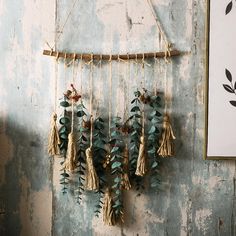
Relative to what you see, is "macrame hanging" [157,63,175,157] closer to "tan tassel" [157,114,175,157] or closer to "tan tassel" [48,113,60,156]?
"tan tassel" [157,114,175,157]

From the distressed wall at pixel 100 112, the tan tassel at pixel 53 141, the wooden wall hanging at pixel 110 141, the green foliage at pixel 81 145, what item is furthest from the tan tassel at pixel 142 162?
the tan tassel at pixel 53 141

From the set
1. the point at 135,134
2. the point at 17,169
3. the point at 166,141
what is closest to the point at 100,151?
the point at 135,134

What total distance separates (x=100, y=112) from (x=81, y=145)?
164 mm

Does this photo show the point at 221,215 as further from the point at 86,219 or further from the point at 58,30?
the point at 58,30

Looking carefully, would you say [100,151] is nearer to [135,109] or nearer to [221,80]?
[135,109]

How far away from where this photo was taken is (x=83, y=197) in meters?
1.61

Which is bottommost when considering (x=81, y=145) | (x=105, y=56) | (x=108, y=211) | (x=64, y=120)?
(x=108, y=211)

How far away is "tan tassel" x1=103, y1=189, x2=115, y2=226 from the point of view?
154 centimetres

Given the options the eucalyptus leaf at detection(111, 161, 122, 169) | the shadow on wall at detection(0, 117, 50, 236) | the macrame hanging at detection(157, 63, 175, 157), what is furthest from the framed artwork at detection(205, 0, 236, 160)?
the shadow on wall at detection(0, 117, 50, 236)

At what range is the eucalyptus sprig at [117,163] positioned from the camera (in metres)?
1.52

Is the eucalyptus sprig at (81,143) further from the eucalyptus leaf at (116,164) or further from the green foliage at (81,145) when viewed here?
the eucalyptus leaf at (116,164)

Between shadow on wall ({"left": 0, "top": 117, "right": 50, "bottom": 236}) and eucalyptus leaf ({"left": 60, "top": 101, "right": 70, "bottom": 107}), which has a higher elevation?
eucalyptus leaf ({"left": 60, "top": 101, "right": 70, "bottom": 107})

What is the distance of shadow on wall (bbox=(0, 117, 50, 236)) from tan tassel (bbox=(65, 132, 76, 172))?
0.46 feet

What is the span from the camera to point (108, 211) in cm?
155
